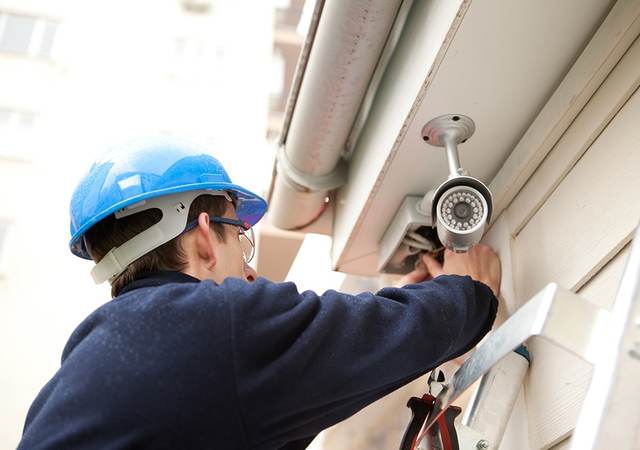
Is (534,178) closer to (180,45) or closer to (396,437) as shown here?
(396,437)

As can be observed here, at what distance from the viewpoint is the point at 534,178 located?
1.60 metres

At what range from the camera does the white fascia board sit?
128cm

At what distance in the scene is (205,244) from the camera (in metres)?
1.52

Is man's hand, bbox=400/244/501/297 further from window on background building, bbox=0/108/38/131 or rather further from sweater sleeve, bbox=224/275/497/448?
window on background building, bbox=0/108/38/131

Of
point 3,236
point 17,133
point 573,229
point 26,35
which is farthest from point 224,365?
point 26,35

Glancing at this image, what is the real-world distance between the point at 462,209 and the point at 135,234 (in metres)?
0.70

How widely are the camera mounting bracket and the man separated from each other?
10.2 inches

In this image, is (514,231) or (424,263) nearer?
(514,231)

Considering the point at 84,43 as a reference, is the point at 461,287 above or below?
above

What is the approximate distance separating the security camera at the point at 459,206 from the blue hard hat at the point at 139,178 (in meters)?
0.49

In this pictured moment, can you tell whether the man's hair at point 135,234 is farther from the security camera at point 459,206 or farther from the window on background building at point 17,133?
the window on background building at point 17,133

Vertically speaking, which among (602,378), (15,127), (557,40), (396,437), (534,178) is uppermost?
(557,40)

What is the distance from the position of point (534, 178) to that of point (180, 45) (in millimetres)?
10923

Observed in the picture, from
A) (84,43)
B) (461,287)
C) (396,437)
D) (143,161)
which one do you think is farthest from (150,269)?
(84,43)
